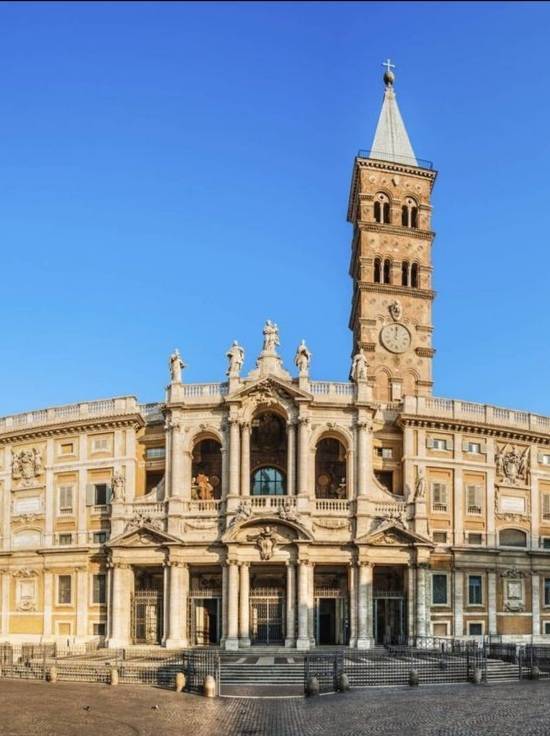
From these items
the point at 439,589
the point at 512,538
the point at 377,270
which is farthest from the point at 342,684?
the point at 377,270

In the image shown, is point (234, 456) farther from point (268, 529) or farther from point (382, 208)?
point (382, 208)

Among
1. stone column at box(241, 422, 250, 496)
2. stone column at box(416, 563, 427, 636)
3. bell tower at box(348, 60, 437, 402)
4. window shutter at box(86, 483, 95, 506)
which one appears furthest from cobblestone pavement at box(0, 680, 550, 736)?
bell tower at box(348, 60, 437, 402)

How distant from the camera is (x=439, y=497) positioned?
6169 cm

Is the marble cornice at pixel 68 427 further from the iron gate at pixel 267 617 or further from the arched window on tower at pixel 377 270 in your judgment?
the arched window on tower at pixel 377 270

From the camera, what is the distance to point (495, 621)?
2405 inches

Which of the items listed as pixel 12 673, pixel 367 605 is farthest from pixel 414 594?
pixel 12 673

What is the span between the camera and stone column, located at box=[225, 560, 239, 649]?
5514 cm

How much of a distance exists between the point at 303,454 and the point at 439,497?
10.3m

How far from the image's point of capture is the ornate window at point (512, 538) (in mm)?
63219

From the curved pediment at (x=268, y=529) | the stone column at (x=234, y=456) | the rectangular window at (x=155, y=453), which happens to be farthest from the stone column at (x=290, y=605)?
the rectangular window at (x=155, y=453)

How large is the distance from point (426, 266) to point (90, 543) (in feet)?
110

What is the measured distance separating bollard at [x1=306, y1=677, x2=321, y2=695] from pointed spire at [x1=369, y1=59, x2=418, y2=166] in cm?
4936

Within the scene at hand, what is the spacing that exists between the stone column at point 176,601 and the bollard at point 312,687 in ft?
66.6

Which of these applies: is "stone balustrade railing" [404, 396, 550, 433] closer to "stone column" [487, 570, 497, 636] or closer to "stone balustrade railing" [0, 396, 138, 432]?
"stone column" [487, 570, 497, 636]
